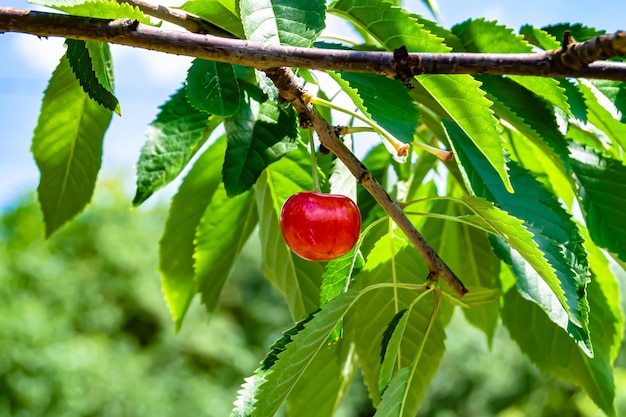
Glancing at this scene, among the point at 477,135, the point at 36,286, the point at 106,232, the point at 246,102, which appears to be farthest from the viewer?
the point at 106,232

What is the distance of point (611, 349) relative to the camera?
845 mm

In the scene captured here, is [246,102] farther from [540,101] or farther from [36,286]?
[36,286]

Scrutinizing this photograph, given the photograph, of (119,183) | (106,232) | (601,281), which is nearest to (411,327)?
(601,281)

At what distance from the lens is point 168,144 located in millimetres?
658

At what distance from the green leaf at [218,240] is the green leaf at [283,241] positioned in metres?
0.03

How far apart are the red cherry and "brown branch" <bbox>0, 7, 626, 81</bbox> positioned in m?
0.21

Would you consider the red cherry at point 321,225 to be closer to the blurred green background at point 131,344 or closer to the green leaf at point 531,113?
the green leaf at point 531,113

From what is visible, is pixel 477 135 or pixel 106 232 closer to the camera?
pixel 477 135

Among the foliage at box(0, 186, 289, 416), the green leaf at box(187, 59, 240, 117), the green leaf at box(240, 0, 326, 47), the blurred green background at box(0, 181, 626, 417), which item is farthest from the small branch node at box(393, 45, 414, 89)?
the foliage at box(0, 186, 289, 416)

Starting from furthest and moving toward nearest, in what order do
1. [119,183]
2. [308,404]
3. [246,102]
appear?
[119,183] → [308,404] → [246,102]

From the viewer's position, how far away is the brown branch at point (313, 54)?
28 cm

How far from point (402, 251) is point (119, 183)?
25.3 feet

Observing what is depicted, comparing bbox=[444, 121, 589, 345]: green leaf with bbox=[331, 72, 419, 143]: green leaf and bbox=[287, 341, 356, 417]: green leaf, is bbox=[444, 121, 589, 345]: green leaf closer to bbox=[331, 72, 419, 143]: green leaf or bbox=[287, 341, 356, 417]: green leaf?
bbox=[331, 72, 419, 143]: green leaf

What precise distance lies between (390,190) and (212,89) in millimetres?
355
